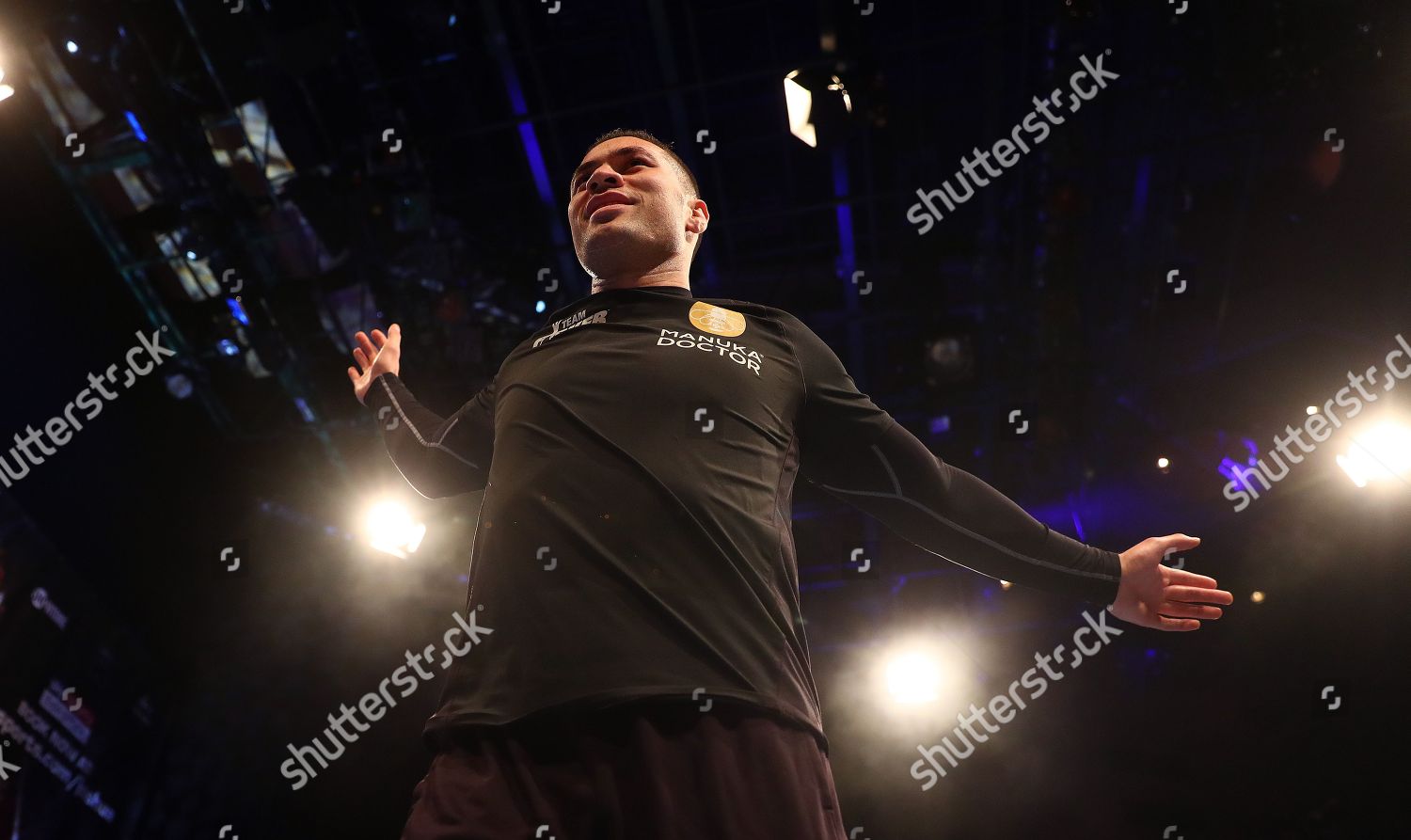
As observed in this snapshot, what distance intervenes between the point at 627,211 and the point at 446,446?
74 centimetres

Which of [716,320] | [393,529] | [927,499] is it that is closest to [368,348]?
[716,320]

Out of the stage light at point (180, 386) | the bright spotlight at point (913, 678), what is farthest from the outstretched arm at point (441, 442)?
the bright spotlight at point (913, 678)

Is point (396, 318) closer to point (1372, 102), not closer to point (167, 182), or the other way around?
point (167, 182)

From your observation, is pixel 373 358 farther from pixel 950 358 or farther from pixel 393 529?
pixel 950 358

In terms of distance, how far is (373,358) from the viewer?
225cm

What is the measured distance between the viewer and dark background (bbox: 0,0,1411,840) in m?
5.45

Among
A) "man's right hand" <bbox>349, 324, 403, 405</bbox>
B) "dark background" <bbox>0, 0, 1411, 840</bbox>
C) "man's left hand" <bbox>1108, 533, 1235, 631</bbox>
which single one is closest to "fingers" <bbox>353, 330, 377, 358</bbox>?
"man's right hand" <bbox>349, 324, 403, 405</bbox>

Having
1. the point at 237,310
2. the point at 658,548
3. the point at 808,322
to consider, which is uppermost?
Answer: the point at 658,548

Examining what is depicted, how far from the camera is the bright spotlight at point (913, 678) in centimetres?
712

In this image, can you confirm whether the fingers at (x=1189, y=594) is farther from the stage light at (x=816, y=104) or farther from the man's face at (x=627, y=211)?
the stage light at (x=816, y=104)

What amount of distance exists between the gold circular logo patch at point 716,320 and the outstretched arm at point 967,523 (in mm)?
141

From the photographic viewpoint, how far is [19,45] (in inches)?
216

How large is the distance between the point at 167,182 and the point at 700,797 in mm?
6900

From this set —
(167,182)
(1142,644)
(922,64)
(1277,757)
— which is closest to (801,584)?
(1142,644)
